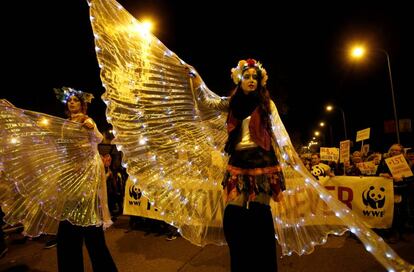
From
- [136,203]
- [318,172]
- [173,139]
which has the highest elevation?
[173,139]

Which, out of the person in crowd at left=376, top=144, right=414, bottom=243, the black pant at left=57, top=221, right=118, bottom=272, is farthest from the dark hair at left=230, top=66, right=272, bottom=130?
the person in crowd at left=376, top=144, right=414, bottom=243

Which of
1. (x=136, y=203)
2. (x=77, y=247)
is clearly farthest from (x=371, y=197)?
(x=77, y=247)

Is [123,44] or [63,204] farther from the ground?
[123,44]

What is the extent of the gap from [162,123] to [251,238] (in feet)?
4.85

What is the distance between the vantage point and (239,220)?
256 cm

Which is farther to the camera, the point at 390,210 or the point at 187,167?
the point at 390,210

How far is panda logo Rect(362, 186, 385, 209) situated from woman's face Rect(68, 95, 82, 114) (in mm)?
5135

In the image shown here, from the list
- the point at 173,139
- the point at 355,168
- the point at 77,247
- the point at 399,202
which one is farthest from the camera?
the point at 355,168

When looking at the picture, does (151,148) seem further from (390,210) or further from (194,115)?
(390,210)

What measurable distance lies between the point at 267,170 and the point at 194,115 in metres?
1.10

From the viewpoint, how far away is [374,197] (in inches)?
241

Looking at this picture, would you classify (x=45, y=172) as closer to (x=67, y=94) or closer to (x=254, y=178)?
(x=67, y=94)

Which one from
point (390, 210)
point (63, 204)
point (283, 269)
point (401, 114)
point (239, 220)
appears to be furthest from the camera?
point (401, 114)

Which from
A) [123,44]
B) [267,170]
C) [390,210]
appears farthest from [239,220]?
[390,210]
